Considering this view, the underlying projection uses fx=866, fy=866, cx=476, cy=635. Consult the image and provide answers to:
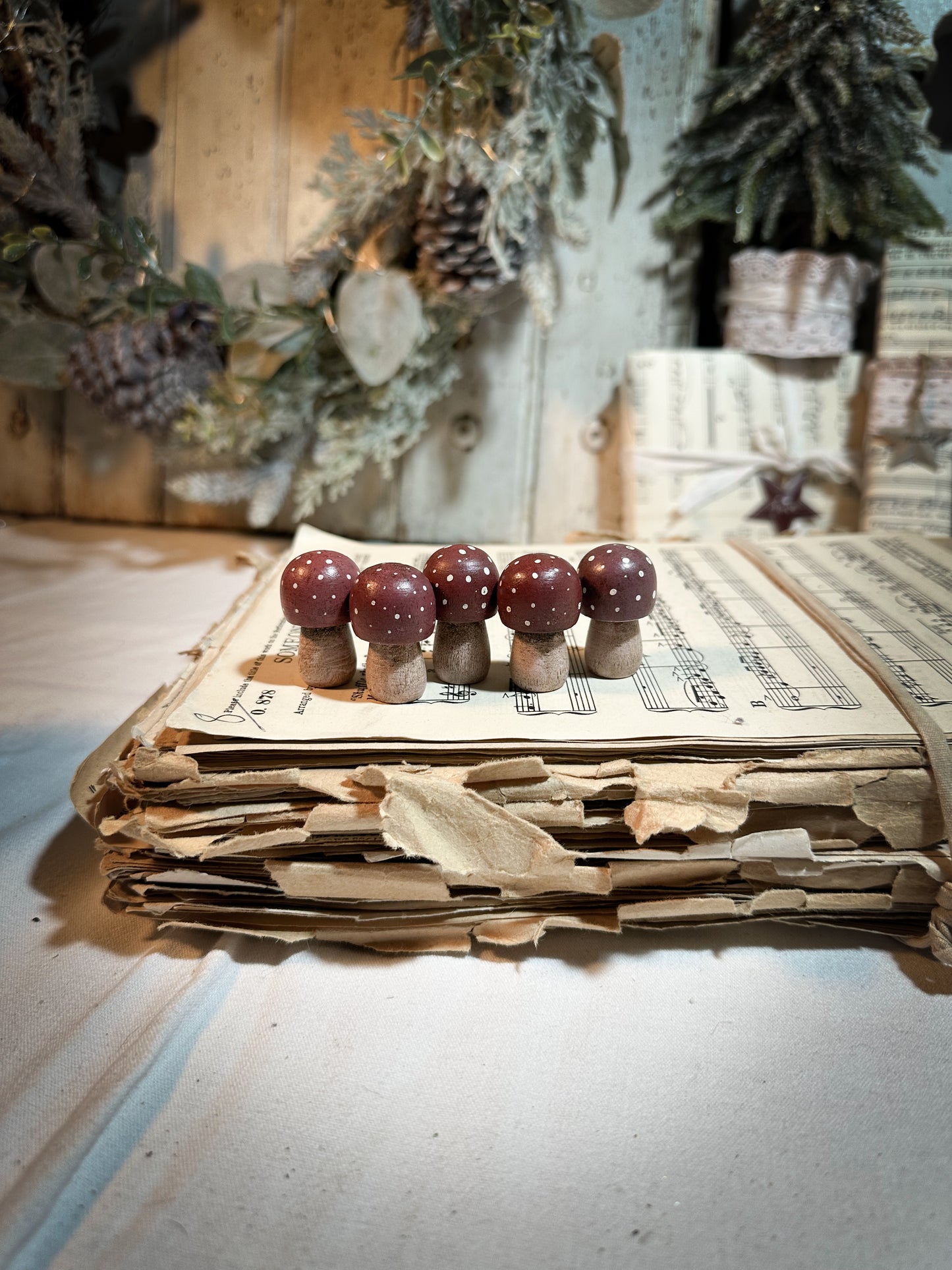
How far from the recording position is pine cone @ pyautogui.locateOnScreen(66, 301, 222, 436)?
106 cm

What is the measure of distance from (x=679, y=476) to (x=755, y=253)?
0.28 meters

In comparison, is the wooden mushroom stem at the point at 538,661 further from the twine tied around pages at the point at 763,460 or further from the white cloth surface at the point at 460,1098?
the twine tied around pages at the point at 763,460

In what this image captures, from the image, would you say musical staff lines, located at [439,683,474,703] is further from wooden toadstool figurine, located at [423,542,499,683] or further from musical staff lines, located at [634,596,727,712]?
musical staff lines, located at [634,596,727,712]

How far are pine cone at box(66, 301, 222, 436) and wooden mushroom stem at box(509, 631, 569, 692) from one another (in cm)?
69

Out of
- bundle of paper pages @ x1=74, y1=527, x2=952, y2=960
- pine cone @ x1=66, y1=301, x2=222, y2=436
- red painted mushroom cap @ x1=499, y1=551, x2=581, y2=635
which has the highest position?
pine cone @ x1=66, y1=301, x2=222, y2=436

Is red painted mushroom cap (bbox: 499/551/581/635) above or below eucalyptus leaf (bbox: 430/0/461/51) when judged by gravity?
below

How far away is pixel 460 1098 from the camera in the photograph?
452mm

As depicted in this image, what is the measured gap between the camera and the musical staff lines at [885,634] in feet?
2.04

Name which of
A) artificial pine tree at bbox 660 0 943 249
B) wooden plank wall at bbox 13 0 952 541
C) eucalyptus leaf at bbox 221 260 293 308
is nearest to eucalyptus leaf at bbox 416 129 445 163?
wooden plank wall at bbox 13 0 952 541

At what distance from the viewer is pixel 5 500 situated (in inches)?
50.1

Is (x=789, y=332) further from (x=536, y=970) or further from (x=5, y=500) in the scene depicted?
(x=5, y=500)

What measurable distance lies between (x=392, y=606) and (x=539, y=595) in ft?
0.33

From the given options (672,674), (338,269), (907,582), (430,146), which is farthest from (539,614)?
(338,269)

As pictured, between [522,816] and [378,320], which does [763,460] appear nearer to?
[378,320]
